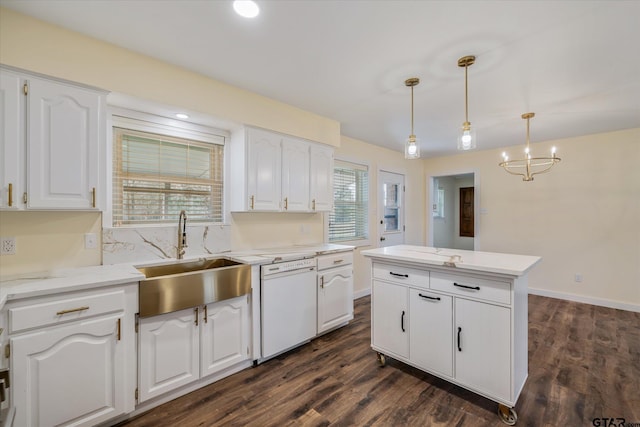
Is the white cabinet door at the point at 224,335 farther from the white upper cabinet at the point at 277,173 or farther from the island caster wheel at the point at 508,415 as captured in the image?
the island caster wheel at the point at 508,415

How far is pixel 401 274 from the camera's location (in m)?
2.26

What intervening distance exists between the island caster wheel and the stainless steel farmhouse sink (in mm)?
1972

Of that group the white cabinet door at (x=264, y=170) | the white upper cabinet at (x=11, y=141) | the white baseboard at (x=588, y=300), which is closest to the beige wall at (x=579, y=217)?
the white baseboard at (x=588, y=300)

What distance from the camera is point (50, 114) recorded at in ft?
5.68

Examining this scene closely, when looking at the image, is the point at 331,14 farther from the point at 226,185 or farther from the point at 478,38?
the point at 226,185

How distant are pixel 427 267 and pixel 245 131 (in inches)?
80.7

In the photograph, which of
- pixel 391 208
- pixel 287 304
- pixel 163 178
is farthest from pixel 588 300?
pixel 163 178

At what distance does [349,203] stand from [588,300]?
3.80 m

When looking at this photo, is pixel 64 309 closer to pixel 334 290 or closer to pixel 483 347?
pixel 334 290

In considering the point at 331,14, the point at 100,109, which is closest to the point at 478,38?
the point at 331,14

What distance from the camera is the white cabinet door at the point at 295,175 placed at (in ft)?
9.80

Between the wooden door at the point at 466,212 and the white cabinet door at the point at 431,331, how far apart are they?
609cm

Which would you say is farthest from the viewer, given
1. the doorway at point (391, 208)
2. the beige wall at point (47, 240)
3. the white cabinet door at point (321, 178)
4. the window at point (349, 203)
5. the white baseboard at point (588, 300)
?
the doorway at point (391, 208)

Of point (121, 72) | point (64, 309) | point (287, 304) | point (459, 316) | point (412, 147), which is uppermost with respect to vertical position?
point (121, 72)
